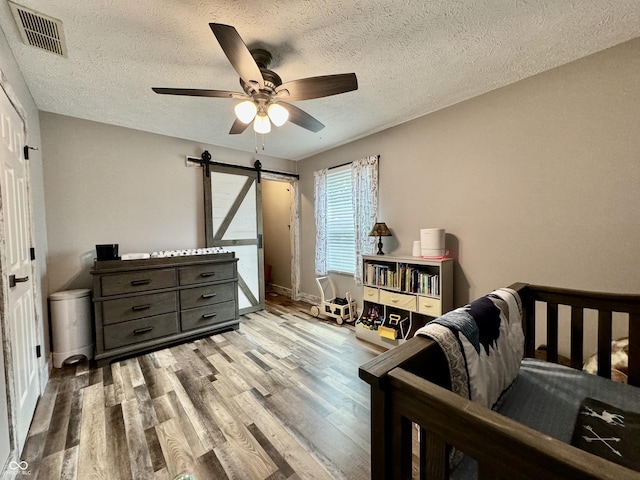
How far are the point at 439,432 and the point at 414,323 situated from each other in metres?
2.39

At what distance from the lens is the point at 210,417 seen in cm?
178

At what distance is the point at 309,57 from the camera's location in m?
1.90

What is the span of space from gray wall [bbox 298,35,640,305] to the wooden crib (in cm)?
195

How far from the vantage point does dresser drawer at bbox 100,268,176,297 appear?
253cm

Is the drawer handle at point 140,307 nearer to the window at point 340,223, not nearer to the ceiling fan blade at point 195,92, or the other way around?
the ceiling fan blade at point 195,92

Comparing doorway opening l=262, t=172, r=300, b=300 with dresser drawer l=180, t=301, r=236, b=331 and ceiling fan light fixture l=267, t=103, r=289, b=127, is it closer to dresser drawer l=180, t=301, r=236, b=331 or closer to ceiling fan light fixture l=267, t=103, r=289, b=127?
dresser drawer l=180, t=301, r=236, b=331

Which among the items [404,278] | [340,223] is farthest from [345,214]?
[404,278]

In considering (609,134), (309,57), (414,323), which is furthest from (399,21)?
(414,323)

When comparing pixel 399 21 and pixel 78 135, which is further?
pixel 78 135

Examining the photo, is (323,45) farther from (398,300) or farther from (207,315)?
(207,315)

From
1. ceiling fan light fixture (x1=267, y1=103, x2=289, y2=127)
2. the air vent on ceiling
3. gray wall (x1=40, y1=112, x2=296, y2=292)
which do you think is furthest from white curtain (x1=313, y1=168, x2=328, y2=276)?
the air vent on ceiling

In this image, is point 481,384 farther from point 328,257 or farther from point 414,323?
point 328,257

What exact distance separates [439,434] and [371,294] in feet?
8.19

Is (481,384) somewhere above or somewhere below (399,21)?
below
